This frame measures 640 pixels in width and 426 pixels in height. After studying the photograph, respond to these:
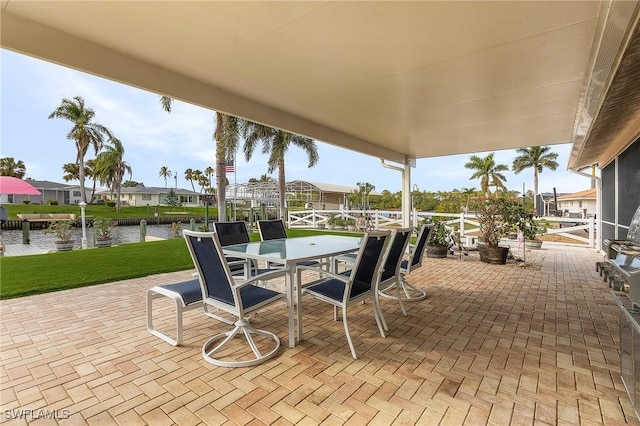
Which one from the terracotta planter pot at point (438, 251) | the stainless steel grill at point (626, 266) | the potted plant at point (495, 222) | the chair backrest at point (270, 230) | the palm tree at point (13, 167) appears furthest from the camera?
the palm tree at point (13, 167)

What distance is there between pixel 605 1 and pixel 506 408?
2.70 m

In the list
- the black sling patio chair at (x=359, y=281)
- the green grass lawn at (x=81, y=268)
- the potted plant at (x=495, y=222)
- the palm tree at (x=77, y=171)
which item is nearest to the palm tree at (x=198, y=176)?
the palm tree at (x=77, y=171)

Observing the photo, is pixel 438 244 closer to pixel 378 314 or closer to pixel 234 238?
pixel 378 314

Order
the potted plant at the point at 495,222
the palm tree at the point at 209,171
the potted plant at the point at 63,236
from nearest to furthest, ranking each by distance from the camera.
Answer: the potted plant at the point at 495,222, the potted plant at the point at 63,236, the palm tree at the point at 209,171

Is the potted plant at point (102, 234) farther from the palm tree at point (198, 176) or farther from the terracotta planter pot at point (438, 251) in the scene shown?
the palm tree at point (198, 176)

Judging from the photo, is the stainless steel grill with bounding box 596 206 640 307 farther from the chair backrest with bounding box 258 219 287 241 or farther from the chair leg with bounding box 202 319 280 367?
the chair backrest with bounding box 258 219 287 241

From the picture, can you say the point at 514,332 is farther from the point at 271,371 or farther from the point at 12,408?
the point at 12,408

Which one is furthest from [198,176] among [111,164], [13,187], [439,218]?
[439,218]

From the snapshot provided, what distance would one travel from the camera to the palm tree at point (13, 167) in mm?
31144

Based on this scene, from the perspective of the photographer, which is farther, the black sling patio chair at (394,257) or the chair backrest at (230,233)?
the chair backrest at (230,233)

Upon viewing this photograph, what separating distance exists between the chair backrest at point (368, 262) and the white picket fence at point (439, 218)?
233 inches

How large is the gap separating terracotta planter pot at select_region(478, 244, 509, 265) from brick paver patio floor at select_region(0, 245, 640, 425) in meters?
2.57

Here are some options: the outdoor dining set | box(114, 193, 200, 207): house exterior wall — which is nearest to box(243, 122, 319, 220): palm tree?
the outdoor dining set

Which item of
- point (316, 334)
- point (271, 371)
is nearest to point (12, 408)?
point (271, 371)
